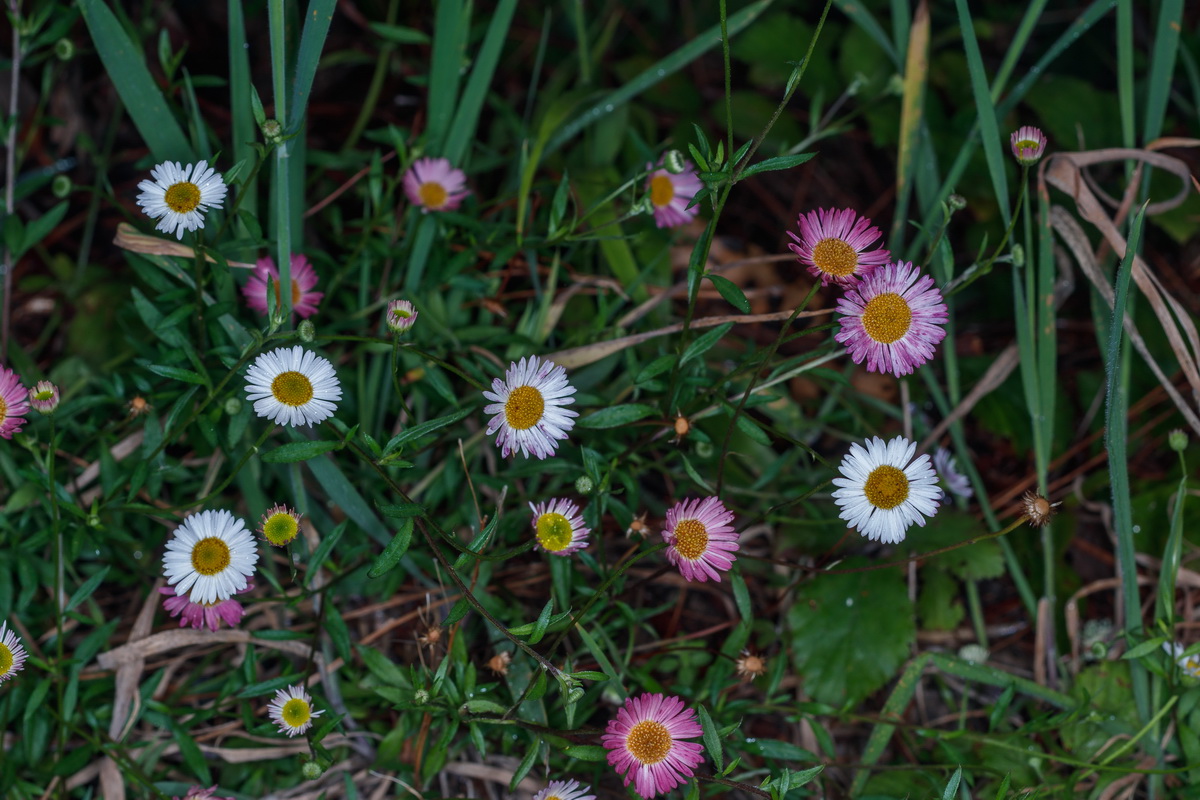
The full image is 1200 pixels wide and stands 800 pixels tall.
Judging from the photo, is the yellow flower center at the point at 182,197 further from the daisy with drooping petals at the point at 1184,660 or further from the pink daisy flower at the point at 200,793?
the daisy with drooping petals at the point at 1184,660

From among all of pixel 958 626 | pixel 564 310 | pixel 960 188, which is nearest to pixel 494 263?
pixel 564 310

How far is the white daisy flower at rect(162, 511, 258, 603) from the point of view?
1683mm

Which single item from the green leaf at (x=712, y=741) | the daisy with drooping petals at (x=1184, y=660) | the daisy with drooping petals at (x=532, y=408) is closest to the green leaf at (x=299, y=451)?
the daisy with drooping petals at (x=532, y=408)

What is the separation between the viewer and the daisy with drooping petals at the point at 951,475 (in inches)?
85.7

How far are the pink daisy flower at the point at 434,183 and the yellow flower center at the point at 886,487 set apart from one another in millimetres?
1095

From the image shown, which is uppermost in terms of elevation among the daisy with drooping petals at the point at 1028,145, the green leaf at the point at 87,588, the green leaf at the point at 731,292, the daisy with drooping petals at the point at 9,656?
the daisy with drooping petals at the point at 1028,145

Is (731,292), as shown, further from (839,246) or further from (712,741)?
(712,741)

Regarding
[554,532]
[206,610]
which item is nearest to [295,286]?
[206,610]

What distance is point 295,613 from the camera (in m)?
2.00

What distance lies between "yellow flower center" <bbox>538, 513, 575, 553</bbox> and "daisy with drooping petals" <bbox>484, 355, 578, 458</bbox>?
0.12m

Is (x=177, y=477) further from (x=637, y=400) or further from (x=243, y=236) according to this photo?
(x=637, y=400)

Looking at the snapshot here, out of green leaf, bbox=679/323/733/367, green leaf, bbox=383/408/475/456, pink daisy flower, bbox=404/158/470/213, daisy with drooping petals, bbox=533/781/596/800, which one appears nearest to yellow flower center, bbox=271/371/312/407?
green leaf, bbox=383/408/475/456

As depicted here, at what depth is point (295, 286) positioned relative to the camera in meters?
1.91

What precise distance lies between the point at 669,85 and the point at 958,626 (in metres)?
1.60
